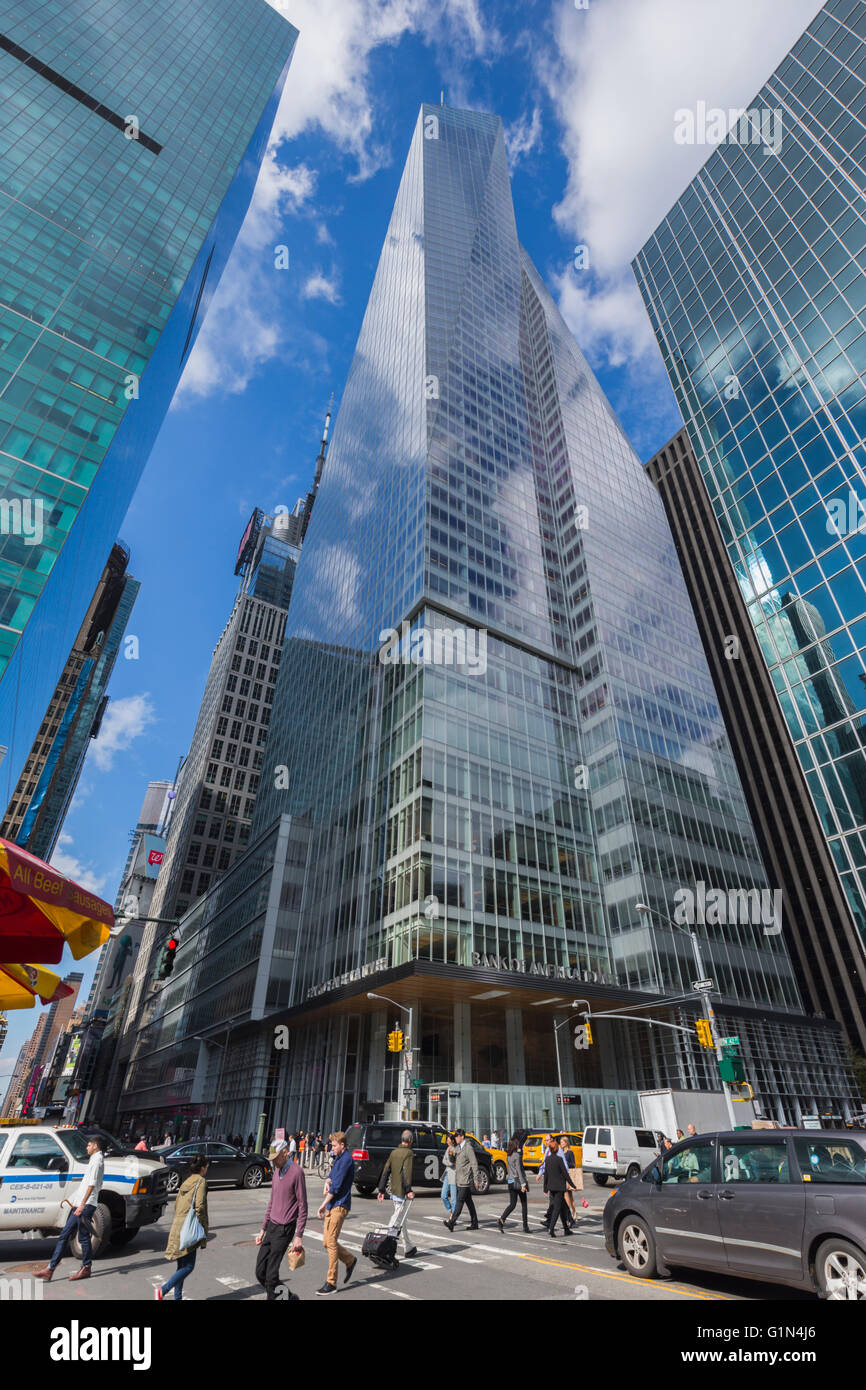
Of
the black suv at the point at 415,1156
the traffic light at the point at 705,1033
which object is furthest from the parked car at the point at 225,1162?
the traffic light at the point at 705,1033

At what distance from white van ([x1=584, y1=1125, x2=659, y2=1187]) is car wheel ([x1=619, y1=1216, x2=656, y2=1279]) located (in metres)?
16.8

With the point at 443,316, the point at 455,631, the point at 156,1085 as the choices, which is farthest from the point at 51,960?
the point at 156,1085

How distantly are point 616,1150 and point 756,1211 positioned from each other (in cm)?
1960

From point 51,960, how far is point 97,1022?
188183 mm

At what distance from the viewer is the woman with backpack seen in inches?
273

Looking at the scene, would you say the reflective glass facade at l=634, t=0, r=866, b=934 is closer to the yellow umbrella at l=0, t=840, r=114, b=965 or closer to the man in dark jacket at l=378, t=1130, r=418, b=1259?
the man in dark jacket at l=378, t=1130, r=418, b=1259

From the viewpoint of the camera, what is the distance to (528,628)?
5866 cm

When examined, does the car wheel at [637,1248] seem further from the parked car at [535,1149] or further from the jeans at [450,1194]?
the parked car at [535,1149]

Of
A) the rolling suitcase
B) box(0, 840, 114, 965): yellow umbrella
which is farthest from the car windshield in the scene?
the rolling suitcase

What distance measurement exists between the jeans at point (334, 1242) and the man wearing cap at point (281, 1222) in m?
0.72

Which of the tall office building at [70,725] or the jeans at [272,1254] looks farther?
the tall office building at [70,725]

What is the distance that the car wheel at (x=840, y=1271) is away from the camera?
6.55m

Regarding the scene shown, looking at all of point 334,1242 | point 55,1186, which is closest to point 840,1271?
point 334,1242

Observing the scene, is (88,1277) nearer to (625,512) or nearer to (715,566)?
(625,512)
